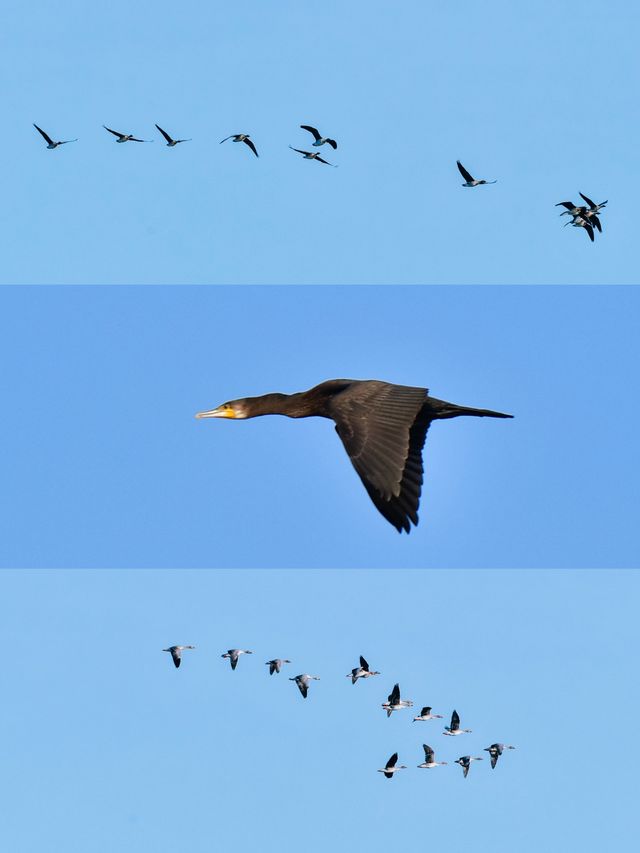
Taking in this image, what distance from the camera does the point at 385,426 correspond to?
23375 mm

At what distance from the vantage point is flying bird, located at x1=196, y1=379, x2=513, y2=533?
22.9 meters
